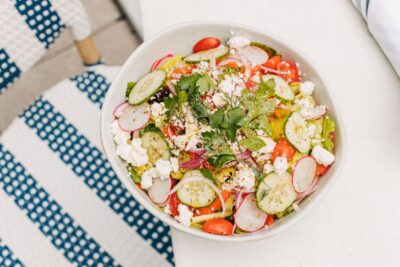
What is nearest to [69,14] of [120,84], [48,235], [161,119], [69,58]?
[120,84]

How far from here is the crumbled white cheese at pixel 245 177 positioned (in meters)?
0.91

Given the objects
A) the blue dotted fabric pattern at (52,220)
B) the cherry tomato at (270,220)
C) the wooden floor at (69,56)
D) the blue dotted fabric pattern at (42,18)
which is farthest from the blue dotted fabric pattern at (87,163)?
the wooden floor at (69,56)

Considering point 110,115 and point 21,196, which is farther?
point 21,196

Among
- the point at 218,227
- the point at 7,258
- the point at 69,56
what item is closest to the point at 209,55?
the point at 218,227

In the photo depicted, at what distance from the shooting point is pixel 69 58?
88.4 inches

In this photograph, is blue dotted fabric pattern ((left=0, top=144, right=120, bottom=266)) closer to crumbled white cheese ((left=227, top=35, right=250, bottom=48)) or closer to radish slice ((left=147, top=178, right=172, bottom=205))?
radish slice ((left=147, top=178, right=172, bottom=205))

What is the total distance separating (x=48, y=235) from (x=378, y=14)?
3.27ft

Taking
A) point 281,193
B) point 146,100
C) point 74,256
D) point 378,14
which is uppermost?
point 146,100

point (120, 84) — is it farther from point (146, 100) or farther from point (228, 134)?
point (228, 134)

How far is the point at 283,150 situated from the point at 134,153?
A: 29 centimetres

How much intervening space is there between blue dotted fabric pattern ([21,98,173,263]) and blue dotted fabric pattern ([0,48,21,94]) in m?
0.14

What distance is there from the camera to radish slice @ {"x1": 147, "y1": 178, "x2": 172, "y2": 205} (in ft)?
3.10

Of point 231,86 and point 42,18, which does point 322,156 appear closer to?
point 231,86

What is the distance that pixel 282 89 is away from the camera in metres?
0.98
